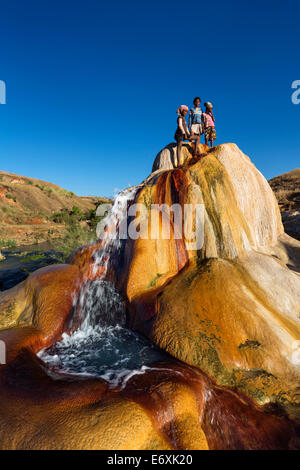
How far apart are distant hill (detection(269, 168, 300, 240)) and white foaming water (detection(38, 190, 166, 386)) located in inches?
357

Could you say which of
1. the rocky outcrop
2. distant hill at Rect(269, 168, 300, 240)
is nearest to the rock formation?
the rocky outcrop

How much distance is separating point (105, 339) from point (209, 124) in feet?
21.5

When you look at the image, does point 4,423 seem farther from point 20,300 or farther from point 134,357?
point 20,300

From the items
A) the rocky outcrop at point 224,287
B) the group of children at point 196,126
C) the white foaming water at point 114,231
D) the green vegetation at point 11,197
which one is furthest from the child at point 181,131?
the green vegetation at point 11,197

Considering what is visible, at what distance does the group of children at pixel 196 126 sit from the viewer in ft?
20.9

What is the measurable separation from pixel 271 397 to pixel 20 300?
182 inches

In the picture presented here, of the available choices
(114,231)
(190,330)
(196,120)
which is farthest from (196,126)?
(190,330)

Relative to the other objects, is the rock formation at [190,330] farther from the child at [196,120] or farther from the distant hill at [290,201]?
the distant hill at [290,201]

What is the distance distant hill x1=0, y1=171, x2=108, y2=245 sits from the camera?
77.9 feet

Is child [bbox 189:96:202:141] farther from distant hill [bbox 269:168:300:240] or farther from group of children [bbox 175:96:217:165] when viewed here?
distant hill [bbox 269:168:300:240]

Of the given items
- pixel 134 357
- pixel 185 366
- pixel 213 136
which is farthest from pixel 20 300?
pixel 213 136

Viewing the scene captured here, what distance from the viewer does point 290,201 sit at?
22844mm

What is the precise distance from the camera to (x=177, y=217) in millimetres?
4953

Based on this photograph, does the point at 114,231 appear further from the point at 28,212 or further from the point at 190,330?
the point at 28,212
